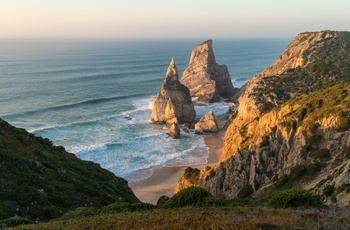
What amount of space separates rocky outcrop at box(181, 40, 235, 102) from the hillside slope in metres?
60.4

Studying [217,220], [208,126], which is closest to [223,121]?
[208,126]

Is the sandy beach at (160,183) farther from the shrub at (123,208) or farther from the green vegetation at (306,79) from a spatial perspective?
the shrub at (123,208)

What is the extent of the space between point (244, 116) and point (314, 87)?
12.1 meters

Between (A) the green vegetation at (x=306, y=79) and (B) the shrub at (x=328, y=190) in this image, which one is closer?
(B) the shrub at (x=328, y=190)

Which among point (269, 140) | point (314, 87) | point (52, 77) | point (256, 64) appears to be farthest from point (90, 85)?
point (256, 64)

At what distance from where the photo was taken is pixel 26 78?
346 ft

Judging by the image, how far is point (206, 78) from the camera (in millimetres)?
90625

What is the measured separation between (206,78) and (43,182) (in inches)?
2893

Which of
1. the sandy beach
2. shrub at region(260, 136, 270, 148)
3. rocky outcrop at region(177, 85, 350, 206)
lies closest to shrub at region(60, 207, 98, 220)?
rocky outcrop at region(177, 85, 350, 206)

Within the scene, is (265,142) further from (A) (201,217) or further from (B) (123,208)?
(A) (201,217)

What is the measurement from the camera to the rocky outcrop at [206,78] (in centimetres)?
8850

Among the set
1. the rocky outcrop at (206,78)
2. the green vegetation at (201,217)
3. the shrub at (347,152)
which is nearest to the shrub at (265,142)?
the shrub at (347,152)

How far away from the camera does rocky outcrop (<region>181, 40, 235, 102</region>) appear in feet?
290

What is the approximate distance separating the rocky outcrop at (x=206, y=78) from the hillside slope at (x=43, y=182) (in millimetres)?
60399
